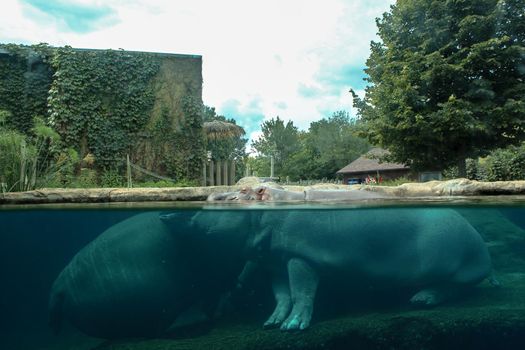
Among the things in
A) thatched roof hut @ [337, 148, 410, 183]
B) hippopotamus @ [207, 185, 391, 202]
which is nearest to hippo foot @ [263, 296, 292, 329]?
hippopotamus @ [207, 185, 391, 202]

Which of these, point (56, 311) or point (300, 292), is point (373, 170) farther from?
point (56, 311)

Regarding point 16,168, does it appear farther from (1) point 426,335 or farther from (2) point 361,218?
(1) point 426,335

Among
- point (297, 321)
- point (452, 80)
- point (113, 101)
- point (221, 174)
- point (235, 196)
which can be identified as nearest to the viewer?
point (297, 321)

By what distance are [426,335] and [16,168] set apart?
→ 9.25 meters

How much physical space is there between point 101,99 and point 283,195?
43.3 feet

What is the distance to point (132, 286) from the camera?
6785mm

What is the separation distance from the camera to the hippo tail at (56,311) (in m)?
6.96

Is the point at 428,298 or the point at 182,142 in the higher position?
the point at 182,142

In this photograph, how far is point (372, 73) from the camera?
19.8 meters

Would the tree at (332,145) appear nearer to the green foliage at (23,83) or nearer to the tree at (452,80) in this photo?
the tree at (452,80)

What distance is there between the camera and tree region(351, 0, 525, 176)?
16422 millimetres

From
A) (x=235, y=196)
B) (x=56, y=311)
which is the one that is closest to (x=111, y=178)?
(x=56, y=311)

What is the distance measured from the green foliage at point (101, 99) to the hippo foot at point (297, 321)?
1313cm

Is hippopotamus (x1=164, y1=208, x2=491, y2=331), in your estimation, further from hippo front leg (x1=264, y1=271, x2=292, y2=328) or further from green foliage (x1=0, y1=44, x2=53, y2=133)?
green foliage (x1=0, y1=44, x2=53, y2=133)
